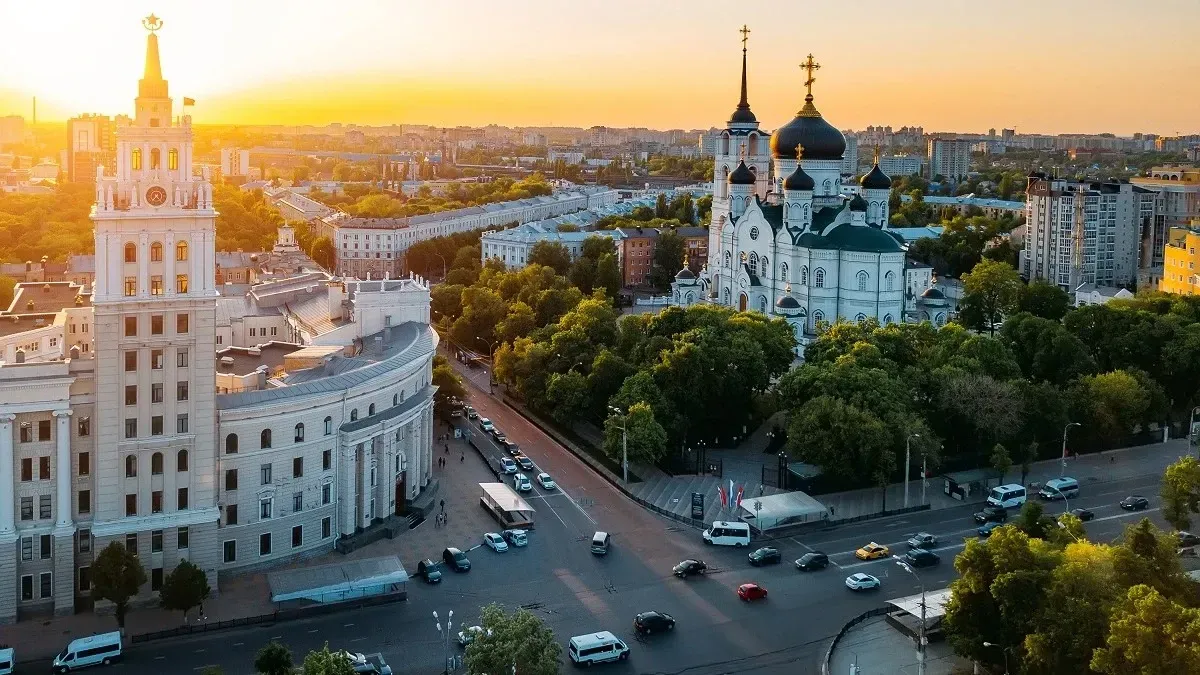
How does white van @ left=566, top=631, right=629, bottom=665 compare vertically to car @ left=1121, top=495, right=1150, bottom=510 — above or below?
below

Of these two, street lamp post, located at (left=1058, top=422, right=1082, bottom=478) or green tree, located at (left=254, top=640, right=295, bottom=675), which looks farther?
street lamp post, located at (left=1058, top=422, right=1082, bottom=478)

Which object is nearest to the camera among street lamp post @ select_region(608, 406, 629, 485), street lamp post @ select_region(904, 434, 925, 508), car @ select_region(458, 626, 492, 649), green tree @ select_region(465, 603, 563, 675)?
green tree @ select_region(465, 603, 563, 675)

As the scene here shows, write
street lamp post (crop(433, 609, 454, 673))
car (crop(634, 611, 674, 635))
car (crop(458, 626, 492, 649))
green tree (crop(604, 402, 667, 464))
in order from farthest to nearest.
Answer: green tree (crop(604, 402, 667, 464)), car (crop(634, 611, 674, 635)), street lamp post (crop(433, 609, 454, 673)), car (crop(458, 626, 492, 649))

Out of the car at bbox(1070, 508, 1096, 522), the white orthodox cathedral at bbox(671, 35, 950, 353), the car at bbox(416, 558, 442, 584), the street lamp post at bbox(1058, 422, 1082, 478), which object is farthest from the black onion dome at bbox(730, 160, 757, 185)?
the car at bbox(416, 558, 442, 584)

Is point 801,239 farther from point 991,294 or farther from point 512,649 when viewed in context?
point 512,649

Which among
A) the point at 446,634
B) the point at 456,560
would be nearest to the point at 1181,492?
the point at 456,560

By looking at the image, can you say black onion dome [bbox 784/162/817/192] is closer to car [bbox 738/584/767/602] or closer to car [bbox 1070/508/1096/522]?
car [bbox 1070/508/1096/522]

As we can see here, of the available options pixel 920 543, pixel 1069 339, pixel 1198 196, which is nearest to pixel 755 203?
pixel 1069 339

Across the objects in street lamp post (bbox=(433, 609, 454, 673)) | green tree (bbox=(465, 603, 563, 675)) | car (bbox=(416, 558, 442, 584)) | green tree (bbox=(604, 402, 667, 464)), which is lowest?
street lamp post (bbox=(433, 609, 454, 673))

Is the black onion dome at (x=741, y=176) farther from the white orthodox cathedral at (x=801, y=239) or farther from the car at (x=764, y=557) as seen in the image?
the car at (x=764, y=557)
